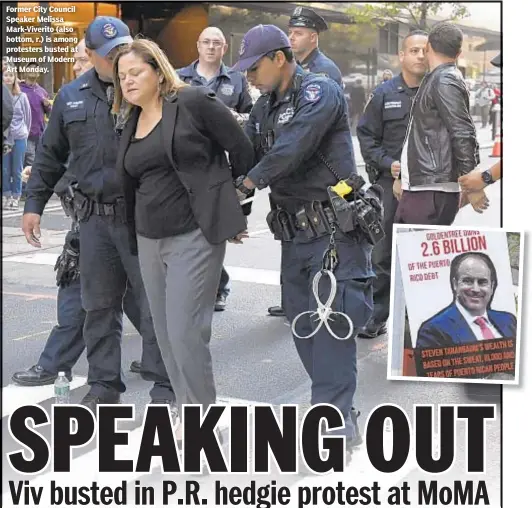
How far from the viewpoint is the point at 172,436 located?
4078 millimetres

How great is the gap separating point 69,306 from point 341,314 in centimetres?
170

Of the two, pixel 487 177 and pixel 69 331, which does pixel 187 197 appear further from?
pixel 487 177

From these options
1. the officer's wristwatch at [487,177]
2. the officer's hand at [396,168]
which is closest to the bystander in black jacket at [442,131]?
the officer's wristwatch at [487,177]

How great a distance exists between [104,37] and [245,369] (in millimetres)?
1962

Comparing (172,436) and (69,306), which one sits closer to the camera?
(172,436)

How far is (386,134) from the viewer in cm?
625

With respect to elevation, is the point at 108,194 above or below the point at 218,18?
below

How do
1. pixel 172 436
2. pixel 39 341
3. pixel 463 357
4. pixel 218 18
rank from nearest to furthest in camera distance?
pixel 172 436 < pixel 463 357 < pixel 39 341 < pixel 218 18

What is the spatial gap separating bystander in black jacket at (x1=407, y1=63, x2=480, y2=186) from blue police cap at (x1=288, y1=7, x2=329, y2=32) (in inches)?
43.0

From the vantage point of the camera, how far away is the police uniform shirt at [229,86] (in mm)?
6840

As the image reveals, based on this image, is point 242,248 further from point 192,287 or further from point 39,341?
point 192,287

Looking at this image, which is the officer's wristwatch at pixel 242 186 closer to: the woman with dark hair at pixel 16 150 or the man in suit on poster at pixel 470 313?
the man in suit on poster at pixel 470 313

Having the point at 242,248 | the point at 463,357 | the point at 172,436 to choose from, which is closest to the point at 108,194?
the point at 172,436

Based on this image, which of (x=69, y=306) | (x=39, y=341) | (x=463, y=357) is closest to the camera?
(x=463, y=357)
